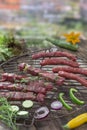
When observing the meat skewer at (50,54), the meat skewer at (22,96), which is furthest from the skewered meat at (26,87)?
the meat skewer at (50,54)

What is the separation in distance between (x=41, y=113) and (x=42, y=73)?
1.72 feet

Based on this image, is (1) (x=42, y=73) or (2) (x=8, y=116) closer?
(2) (x=8, y=116)

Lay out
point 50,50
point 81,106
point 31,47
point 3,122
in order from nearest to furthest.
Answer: point 3,122, point 81,106, point 50,50, point 31,47

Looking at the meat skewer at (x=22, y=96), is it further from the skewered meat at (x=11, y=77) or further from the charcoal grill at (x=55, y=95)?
the skewered meat at (x=11, y=77)

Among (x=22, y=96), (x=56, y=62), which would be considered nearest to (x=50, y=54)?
(x=56, y=62)

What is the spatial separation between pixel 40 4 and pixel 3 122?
310cm

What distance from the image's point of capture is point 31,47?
387cm

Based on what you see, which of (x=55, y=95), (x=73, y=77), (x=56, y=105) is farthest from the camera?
(x=73, y=77)

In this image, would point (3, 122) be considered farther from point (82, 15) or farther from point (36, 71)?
point (82, 15)

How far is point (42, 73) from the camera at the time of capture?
2.95 meters

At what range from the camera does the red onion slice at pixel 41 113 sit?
246cm

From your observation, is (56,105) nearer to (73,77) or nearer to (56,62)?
(73,77)

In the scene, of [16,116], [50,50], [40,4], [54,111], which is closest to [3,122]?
[16,116]

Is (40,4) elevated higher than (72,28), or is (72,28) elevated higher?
(40,4)
